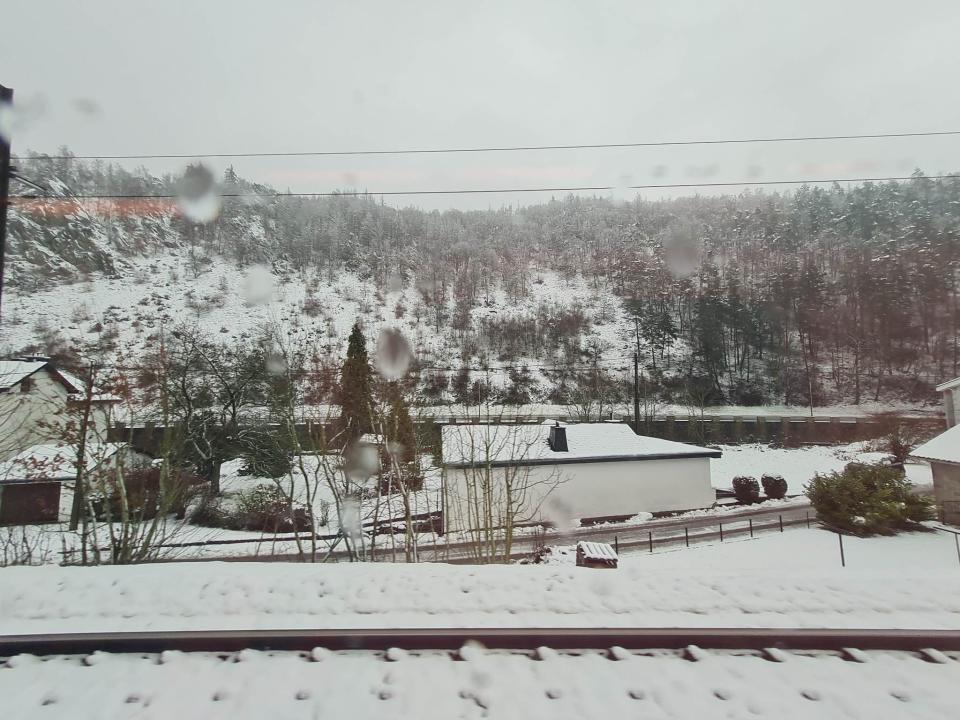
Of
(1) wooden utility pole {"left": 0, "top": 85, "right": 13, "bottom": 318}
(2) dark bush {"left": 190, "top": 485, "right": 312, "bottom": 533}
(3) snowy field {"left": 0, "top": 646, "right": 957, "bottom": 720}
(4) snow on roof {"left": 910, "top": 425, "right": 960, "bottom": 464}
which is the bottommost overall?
(2) dark bush {"left": 190, "top": 485, "right": 312, "bottom": 533}

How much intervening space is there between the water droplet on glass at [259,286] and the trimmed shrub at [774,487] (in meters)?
25.5

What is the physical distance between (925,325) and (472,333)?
24248mm

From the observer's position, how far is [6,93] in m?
3.61

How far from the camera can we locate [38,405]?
9484 millimetres

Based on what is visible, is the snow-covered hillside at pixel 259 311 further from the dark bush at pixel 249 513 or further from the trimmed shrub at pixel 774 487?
the trimmed shrub at pixel 774 487

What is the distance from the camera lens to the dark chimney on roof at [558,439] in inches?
611

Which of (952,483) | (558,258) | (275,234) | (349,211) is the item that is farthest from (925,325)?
(275,234)

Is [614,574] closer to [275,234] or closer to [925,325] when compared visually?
[925,325]

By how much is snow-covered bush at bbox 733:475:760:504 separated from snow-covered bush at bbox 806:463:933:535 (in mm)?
5961

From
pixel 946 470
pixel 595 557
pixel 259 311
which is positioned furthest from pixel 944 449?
pixel 259 311

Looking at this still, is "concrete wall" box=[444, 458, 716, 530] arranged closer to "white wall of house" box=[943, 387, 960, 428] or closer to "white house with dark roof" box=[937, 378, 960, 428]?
"white house with dark roof" box=[937, 378, 960, 428]

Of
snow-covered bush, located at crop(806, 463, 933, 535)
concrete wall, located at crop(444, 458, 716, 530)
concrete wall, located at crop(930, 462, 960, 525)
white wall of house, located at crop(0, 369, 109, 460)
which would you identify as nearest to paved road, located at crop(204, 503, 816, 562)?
concrete wall, located at crop(444, 458, 716, 530)

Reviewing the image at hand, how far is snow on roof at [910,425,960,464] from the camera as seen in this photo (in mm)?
10930

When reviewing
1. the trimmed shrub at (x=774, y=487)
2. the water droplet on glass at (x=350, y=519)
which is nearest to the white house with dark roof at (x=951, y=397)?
the trimmed shrub at (x=774, y=487)
